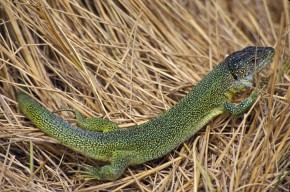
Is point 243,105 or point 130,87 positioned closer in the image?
point 243,105

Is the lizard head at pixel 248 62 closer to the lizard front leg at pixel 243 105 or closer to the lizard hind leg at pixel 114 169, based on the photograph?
the lizard front leg at pixel 243 105

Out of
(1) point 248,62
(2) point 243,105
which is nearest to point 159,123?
(2) point 243,105

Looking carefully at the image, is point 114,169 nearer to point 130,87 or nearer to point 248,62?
point 130,87

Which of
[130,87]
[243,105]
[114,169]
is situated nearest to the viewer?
[114,169]

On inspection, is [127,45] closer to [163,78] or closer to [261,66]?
[163,78]

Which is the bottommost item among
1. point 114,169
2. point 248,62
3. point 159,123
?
point 114,169

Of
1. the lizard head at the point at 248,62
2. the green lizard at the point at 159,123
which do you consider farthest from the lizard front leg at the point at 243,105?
the lizard head at the point at 248,62

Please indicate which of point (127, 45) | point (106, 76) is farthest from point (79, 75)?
point (127, 45)
